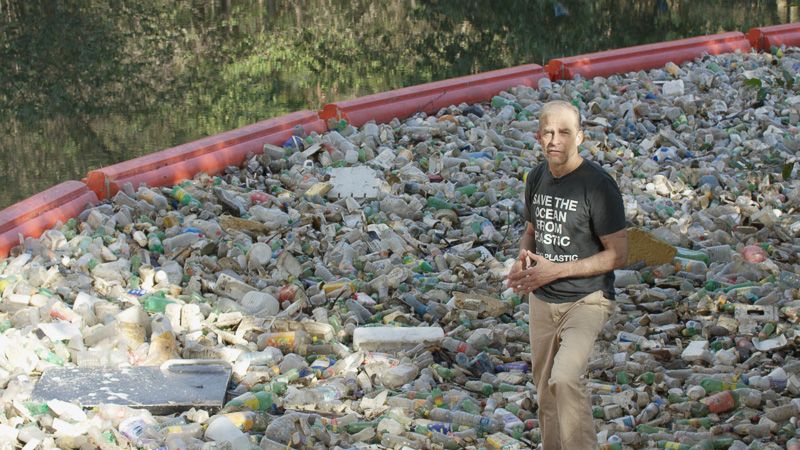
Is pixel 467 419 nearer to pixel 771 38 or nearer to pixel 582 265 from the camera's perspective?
pixel 582 265

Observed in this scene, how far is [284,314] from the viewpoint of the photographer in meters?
4.97

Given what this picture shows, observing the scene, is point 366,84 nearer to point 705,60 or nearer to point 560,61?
point 560,61

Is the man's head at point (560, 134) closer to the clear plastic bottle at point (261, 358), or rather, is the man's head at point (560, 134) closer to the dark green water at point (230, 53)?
the clear plastic bottle at point (261, 358)

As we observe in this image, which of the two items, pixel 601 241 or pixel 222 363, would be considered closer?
pixel 601 241

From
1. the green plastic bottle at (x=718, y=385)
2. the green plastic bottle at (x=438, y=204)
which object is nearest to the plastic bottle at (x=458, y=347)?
the green plastic bottle at (x=718, y=385)

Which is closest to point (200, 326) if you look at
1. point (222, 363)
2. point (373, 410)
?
point (222, 363)

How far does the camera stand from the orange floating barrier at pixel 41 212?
557 centimetres

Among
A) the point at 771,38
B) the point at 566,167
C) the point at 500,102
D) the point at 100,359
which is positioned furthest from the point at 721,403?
the point at 771,38

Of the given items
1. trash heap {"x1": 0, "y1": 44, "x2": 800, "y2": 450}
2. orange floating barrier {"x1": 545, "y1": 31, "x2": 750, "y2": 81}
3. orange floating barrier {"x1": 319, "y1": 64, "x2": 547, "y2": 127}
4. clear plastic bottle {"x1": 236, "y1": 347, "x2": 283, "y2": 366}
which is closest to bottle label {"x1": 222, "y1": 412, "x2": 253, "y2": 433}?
trash heap {"x1": 0, "y1": 44, "x2": 800, "y2": 450}

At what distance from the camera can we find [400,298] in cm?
521

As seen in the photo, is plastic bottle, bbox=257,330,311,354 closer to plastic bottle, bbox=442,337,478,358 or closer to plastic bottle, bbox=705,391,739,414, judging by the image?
plastic bottle, bbox=442,337,478,358

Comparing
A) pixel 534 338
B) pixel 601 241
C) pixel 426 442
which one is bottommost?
pixel 426 442

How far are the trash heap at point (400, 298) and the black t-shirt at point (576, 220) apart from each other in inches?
34.3

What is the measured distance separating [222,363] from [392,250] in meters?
1.84
